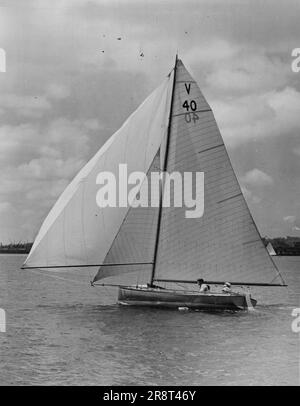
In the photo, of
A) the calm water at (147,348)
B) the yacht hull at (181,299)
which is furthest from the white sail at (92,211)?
the calm water at (147,348)

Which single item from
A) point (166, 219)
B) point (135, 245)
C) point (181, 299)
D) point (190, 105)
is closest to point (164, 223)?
point (166, 219)

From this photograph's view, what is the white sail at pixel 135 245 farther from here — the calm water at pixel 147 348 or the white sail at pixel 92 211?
the calm water at pixel 147 348

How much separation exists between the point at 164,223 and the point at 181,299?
3376mm

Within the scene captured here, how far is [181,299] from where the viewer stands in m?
29.4

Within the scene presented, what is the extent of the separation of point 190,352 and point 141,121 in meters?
10.7

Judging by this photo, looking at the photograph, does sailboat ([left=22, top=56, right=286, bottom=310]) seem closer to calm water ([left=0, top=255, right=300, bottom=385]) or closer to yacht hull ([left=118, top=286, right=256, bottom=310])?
yacht hull ([left=118, top=286, right=256, bottom=310])

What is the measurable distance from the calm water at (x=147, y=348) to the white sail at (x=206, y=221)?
78.0 inches

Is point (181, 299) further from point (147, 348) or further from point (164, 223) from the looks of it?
point (147, 348)

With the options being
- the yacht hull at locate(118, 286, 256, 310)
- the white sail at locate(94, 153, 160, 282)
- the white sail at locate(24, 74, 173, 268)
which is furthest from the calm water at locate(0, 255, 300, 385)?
the white sail at locate(24, 74, 173, 268)

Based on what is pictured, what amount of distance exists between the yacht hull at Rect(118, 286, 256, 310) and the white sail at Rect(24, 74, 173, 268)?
268 centimetres

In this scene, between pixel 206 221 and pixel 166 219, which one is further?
pixel 206 221

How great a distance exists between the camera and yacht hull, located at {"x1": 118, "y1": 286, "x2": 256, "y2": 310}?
29.2 meters
